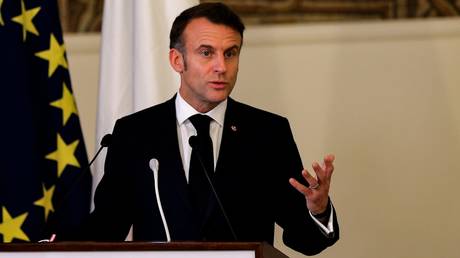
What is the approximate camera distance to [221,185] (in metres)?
3.02

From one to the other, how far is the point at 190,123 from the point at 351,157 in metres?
1.83

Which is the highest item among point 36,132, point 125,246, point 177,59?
point 177,59

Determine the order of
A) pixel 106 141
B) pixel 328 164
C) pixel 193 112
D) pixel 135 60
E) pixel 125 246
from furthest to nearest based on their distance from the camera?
pixel 135 60, pixel 193 112, pixel 106 141, pixel 328 164, pixel 125 246

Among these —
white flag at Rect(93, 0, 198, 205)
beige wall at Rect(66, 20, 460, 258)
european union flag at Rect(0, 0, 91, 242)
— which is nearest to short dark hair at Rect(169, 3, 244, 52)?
white flag at Rect(93, 0, 198, 205)

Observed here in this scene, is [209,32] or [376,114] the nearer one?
[209,32]

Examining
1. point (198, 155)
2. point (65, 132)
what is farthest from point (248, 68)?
point (198, 155)

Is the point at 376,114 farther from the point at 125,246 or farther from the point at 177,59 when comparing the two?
the point at 125,246

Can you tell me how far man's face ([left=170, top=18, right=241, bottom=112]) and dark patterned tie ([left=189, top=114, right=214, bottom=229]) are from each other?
0.19 ft

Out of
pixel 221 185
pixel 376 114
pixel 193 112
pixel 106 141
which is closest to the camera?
pixel 106 141

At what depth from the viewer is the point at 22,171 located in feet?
12.8

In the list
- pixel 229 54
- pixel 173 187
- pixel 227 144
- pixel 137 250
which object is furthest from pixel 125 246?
pixel 229 54

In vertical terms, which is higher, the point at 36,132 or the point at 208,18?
the point at 208,18

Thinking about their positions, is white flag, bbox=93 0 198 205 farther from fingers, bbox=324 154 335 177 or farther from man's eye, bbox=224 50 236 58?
fingers, bbox=324 154 335 177

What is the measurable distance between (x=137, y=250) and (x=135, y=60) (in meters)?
1.70
